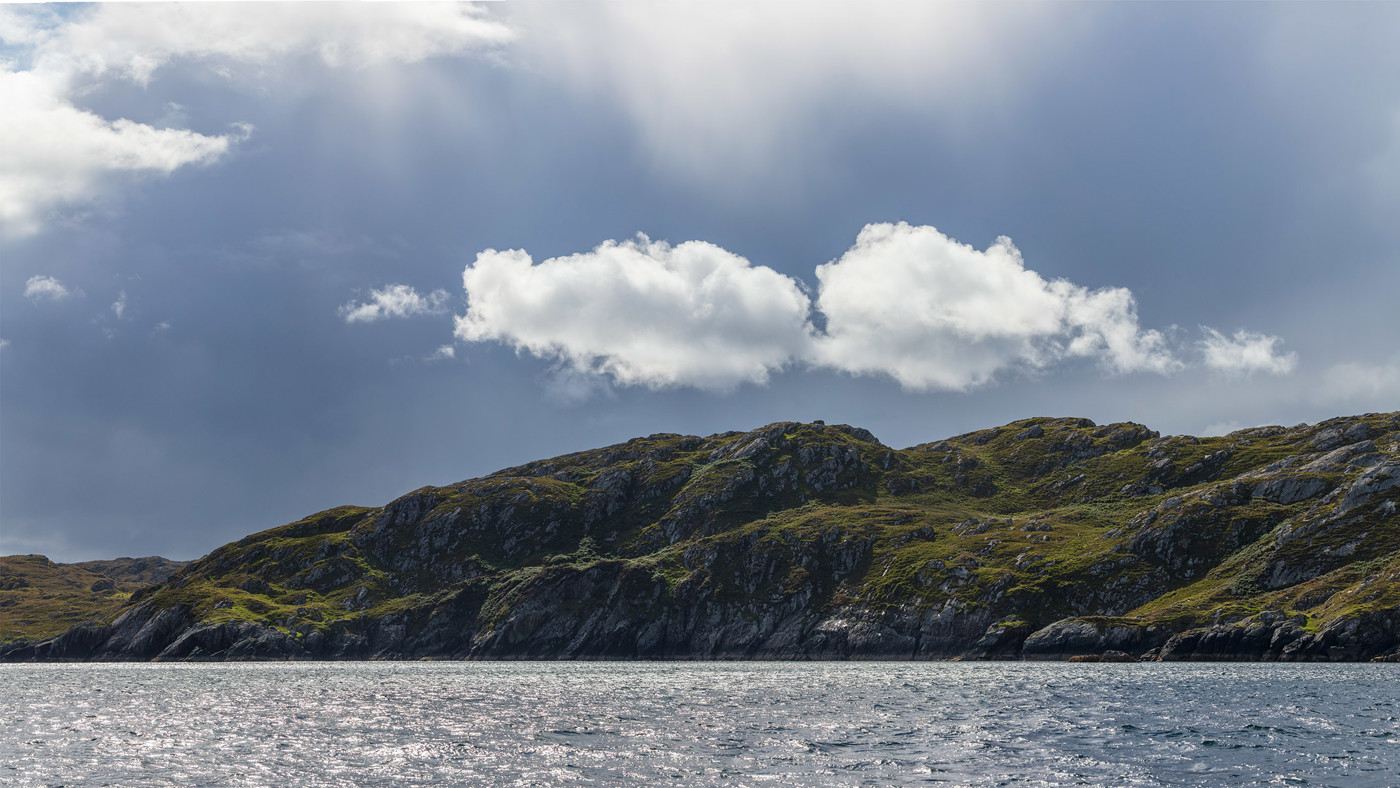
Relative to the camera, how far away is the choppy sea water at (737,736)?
38281 millimetres

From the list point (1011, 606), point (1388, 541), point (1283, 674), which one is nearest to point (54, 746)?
point (1283, 674)

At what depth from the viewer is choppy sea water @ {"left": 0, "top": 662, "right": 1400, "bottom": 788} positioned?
3828 cm

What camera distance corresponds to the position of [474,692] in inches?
3669

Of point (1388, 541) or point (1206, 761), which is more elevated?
point (1388, 541)

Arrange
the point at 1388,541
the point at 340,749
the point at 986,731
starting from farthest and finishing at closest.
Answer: the point at 1388,541 < the point at 986,731 < the point at 340,749

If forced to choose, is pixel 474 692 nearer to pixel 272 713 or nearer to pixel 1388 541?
pixel 272 713

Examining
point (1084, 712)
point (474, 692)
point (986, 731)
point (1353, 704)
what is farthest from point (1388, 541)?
point (474, 692)

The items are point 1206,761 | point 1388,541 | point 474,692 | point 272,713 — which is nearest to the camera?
point 1206,761

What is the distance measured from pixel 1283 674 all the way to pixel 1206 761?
78.9 meters

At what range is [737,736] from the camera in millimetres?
50688

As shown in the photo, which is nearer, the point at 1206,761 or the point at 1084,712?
the point at 1206,761

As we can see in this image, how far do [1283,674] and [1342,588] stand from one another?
66461mm

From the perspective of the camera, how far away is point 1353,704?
64812mm

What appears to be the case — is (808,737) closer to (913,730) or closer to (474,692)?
(913,730)
